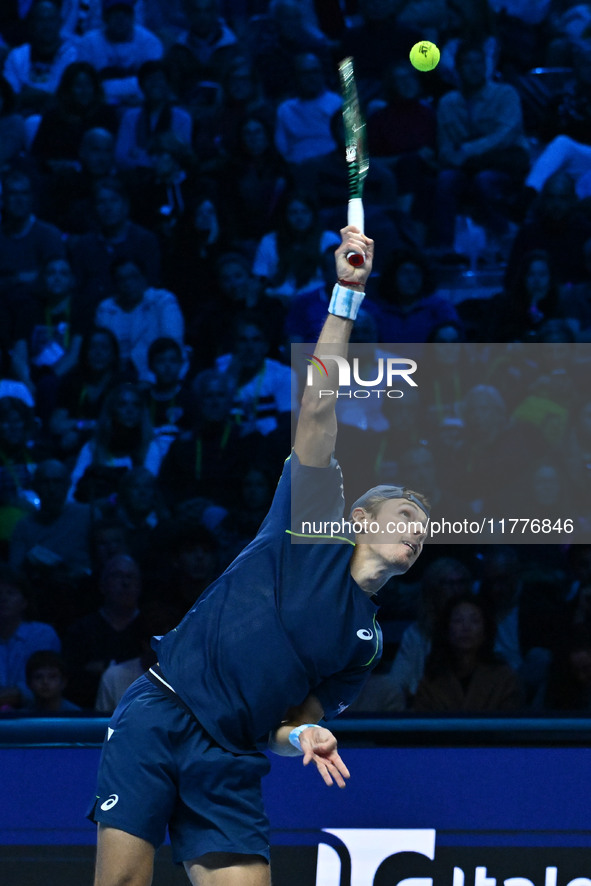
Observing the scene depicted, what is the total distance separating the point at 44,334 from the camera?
6520mm

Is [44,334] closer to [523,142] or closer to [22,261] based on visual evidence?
[22,261]

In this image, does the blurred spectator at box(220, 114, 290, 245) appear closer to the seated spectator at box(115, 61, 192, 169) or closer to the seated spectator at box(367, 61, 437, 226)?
the seated spectator at box(115, 61, 192, 169)

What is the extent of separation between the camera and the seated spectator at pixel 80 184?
689cm

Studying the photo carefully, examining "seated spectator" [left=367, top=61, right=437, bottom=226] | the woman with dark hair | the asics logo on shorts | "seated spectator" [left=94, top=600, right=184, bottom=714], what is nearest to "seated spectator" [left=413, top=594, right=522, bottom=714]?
"seated spectator" [left=94, top=600, right=184, bottom=714]

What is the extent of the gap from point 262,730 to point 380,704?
1.61m

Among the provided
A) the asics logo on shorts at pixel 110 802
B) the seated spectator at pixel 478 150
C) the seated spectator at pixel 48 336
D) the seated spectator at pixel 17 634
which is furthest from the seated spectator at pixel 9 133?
the asics logo on shorts at pixel 110 802

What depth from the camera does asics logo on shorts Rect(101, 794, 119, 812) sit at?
330 cm

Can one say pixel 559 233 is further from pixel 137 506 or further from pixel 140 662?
pixel 140 662

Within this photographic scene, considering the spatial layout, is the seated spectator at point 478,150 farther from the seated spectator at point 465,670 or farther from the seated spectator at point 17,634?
the seated spectator at point 17,634

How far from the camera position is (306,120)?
6.95 meters

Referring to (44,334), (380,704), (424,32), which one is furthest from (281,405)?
(424,32)

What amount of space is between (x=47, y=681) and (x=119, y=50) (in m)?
3.93

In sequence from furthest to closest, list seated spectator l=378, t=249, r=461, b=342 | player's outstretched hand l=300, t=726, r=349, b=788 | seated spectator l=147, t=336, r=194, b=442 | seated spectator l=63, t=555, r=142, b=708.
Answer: seated spectator l=378, t=249, r=461, b=342 → seated spectator l=147, t=336, r=194, b=442 → seated spectator l=63, t=555, r=142, b=708 → player's outstretched hand l=300, t=726, r=349, b=788

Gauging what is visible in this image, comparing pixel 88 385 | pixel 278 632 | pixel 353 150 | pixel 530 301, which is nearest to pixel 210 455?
pixel 88 385
